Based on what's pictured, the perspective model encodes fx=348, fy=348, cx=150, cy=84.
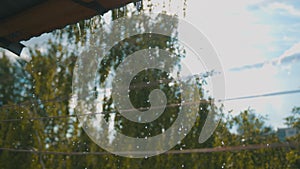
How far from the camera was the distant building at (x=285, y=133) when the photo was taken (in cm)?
493

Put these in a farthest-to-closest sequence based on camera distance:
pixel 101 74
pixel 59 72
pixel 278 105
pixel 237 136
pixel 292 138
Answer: pixel 59 72
pixel 101 74
pixel 237 136
pixel 292 138
pixel 278 105

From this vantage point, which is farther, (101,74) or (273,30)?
(101,74)

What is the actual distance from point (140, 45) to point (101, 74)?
34.3 inches

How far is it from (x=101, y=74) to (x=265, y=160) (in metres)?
3.03

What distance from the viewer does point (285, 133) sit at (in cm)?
509

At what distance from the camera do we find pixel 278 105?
A: 4449mm

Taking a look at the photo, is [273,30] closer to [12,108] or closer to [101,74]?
[101,74]

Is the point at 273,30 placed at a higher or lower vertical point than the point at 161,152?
higher

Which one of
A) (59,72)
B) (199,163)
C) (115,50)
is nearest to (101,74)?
(115,50)

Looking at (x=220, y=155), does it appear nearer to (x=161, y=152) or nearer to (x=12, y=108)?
(x=161, y=152)

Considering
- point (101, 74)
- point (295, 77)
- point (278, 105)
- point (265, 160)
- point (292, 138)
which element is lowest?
point (265, 160)

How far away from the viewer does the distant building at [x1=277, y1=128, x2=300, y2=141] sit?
4.93 meters

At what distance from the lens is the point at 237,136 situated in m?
5.17

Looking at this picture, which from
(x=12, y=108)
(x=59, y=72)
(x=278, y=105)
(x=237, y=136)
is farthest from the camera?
(x=12, y=108)
